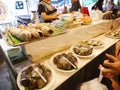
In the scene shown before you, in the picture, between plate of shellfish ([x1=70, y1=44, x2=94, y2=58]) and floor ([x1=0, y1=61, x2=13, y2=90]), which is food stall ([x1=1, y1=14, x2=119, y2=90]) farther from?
floor ([x1=0, y1=61, x2=13, y2=90])

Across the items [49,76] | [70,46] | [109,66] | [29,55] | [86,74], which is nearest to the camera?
[109,66]

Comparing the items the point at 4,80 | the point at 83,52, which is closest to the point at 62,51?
the point at 83,52

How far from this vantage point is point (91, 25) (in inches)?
61.1

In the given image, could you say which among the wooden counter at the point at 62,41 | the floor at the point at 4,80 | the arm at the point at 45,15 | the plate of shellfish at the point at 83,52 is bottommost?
the floor at the point at 4,80

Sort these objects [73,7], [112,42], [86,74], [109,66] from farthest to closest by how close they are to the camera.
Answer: [73,7] → [86,74] → [112,42] → [109,66]

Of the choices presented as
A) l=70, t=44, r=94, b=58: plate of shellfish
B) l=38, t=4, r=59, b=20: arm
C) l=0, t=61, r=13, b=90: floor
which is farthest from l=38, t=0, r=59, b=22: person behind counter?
l=0, t=61, r=13, b=90: floor

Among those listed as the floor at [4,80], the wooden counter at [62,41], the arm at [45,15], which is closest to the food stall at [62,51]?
the wooden counter at [62,41]

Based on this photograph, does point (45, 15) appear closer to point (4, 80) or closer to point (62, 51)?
point (62, 51)

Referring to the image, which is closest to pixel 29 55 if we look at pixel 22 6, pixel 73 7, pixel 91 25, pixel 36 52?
pixel 36 52

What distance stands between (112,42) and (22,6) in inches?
119

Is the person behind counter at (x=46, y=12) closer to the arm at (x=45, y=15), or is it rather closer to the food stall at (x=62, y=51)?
the arm at (x=45, y=15)

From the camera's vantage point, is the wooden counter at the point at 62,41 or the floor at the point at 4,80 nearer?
the wooden counter at the point at 62,41

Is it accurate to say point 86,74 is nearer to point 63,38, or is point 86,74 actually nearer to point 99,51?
point 99,51

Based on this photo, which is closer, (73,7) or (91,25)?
(91,25)
